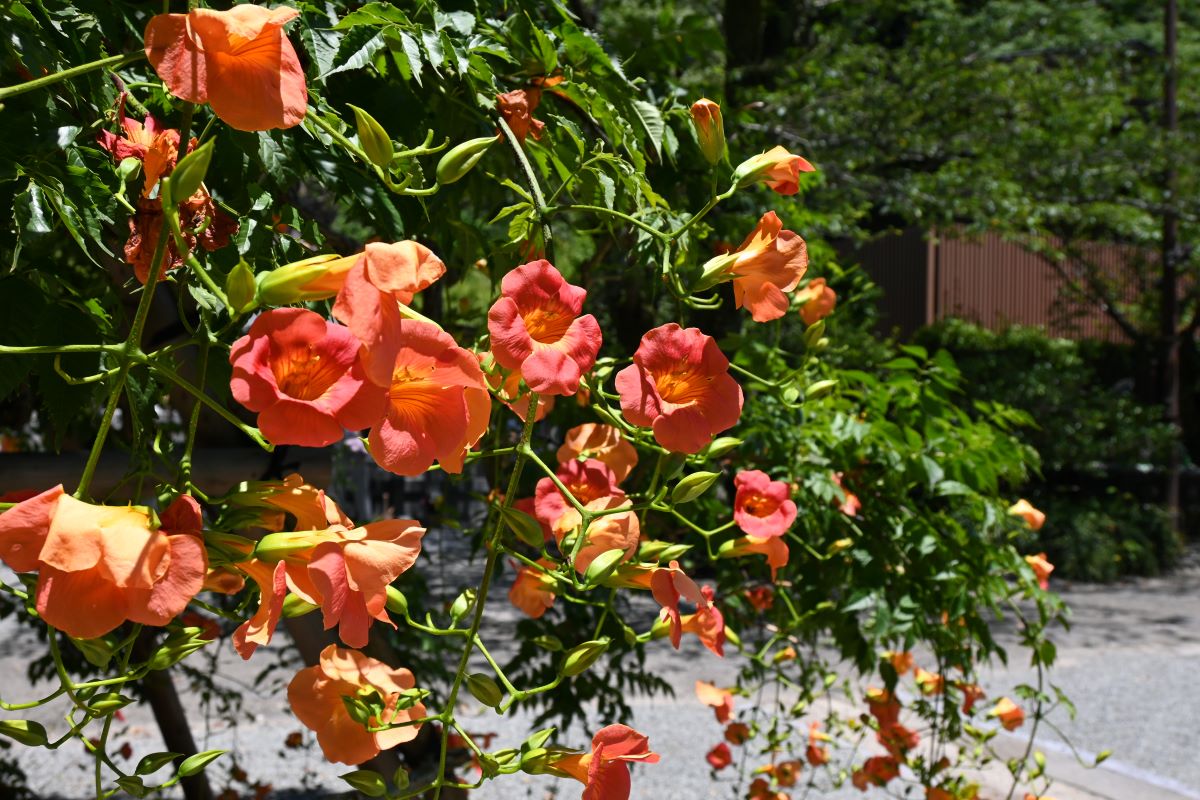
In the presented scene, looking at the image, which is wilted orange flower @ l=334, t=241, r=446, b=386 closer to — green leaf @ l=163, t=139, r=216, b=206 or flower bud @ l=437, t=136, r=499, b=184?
green leaf @ l=163, t=139, r=216, b=206

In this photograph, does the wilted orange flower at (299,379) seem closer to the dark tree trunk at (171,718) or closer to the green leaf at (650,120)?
the green leaf at (650,120)

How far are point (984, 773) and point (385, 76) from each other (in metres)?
4.37

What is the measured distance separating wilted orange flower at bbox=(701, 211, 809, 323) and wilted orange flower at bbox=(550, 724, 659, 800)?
382 millimetres

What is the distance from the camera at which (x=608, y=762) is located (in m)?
0.90

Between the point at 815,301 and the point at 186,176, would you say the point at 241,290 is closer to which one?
the point at 186,176

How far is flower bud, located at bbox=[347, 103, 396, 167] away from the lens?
2.63ft

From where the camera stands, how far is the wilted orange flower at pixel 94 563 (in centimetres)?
61

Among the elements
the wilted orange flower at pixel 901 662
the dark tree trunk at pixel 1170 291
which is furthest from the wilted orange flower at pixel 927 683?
the dark tree trunk at pixel 1170 291

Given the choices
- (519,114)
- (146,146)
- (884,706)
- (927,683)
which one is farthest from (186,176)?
(927,683)

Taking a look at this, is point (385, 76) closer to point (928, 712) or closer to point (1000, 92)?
point (928, 712)

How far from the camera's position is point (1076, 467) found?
459 inches

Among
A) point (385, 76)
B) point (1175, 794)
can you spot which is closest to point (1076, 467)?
point (1175, 794)

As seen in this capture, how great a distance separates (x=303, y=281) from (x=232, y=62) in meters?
0.13

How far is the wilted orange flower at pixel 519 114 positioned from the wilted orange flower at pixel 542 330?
1.59ft
